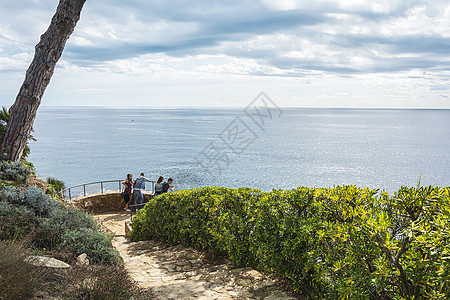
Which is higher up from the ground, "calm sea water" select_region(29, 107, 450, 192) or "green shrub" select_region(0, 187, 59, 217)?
"green shrub" select_region(0, 187, 59, 217)

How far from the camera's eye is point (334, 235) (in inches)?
131

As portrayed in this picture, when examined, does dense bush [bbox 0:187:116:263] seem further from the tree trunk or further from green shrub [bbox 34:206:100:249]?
the tree trunk

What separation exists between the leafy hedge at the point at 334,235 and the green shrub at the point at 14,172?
532 centimetres

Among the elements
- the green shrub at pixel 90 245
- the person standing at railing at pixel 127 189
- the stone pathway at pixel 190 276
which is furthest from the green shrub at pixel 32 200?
the person standing at railing at pixel 127 189

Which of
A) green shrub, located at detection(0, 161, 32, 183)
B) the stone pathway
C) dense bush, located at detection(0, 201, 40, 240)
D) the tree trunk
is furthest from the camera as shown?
the tree trunk

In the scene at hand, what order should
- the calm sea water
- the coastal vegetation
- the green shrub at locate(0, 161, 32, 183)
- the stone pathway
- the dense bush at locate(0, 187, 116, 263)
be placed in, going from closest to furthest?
the coastal vegetation
the stone pathway
the dense bush at locate(0, 187, 116, 263)
the green shrub at locate(0, 161, 32, 183)
the calm sea water

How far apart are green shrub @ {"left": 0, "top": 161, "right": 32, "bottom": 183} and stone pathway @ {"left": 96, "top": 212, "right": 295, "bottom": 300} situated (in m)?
4.20

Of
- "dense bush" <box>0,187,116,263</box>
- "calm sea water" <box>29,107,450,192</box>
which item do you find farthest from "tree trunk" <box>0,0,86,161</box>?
"calm sea water" <box>29,107,450,192</box>

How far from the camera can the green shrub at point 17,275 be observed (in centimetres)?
330

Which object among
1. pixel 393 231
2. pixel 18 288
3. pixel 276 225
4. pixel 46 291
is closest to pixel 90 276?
pixel 46 291

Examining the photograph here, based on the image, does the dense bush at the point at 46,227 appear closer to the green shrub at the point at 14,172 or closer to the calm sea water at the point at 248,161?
the green shrub at the point at 14,172

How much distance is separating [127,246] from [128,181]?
188 inches

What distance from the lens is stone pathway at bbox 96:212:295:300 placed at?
462 cm

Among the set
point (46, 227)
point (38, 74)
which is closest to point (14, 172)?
point (38, 74)
